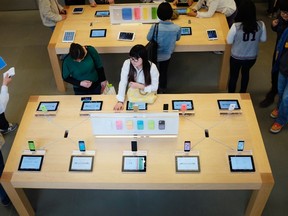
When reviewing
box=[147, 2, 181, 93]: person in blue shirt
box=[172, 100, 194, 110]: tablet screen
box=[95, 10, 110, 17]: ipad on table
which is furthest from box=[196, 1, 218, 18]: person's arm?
box=[172, 100, 194, 110]: tablet screen

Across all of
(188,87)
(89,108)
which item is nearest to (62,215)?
(89,108)

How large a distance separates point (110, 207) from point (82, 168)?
2.35 ft

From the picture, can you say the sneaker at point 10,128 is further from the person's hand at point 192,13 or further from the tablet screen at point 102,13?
the person's hand at point 192,13

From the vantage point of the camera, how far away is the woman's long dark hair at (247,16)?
10.4ft

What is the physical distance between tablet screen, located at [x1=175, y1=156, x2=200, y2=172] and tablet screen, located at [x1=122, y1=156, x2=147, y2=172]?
254mm

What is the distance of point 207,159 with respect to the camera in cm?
259

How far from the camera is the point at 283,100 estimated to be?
345 cm

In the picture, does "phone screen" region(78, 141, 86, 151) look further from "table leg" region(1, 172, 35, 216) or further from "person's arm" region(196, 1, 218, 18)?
"person's arm" region(196, 1, 218, 18)

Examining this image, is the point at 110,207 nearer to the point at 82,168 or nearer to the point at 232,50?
the point at 82,168

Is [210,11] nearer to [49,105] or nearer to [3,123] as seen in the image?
[49,105]

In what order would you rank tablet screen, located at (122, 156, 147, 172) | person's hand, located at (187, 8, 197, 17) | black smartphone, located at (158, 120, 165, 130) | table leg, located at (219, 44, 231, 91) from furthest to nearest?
person's hand, located at (187, 8, 197, 17) → table leg, located at (219, 44, 231, 91) → black smartphone, located at (158, 120, 165, 130) → tablet screen, located at (122, 156, 147, 172)

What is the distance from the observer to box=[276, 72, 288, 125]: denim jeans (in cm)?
344

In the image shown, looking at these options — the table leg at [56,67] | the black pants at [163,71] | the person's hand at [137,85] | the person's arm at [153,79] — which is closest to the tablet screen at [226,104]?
the person's arm at [153,79]

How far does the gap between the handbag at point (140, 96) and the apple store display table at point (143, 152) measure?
0.08 m
